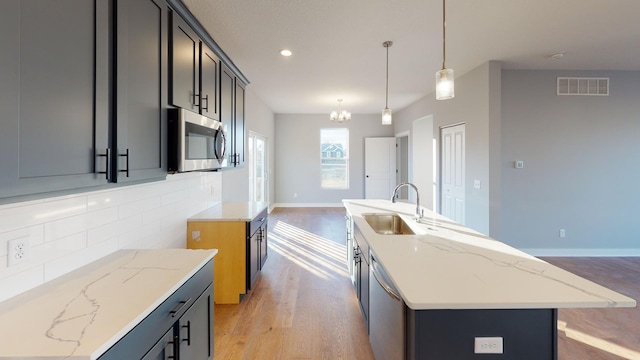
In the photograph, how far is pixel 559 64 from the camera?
3840 millimetres

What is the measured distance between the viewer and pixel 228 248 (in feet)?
8.70

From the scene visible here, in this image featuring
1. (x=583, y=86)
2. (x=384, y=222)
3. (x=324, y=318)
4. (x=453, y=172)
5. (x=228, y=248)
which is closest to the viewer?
(x=324, y=318)

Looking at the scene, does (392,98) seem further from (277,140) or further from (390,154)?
(277,140)

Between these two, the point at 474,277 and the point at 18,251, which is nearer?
the point at 18,251

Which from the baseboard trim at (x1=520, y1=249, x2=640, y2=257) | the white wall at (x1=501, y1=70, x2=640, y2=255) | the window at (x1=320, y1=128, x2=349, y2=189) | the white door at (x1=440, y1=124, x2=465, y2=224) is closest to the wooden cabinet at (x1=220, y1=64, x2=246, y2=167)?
the white door at (x1=440, y1=124, x2=465, y2=224)

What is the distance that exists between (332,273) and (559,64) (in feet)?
13.5

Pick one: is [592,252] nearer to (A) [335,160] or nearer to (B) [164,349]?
(B) [164,349]

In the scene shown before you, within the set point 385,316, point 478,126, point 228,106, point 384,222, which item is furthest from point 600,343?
point 228,106

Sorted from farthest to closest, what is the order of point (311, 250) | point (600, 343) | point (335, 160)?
point (335, 160), point (311, 250), point (600, 343)

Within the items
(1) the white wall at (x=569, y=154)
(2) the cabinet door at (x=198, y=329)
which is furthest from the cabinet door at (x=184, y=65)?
(1) the white wall at (x=569, y=154)

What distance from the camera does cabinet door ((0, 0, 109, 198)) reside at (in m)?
0.85

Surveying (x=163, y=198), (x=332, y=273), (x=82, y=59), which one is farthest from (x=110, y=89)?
(x=332, y=273)

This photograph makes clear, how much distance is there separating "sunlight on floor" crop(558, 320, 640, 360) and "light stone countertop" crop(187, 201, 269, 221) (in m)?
2.85

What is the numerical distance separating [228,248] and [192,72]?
60.8 inches
